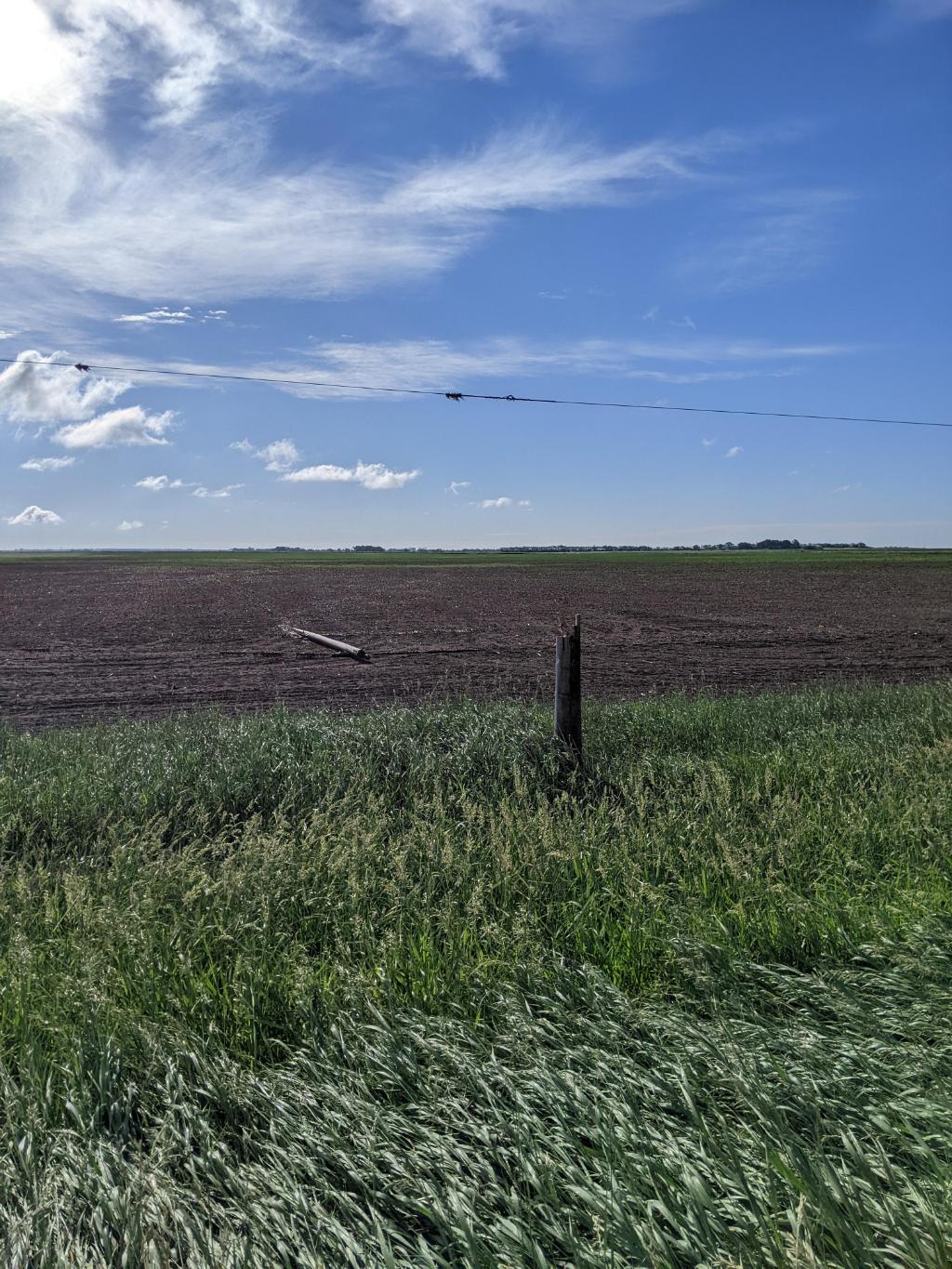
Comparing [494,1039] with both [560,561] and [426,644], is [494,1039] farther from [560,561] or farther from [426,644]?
[560,561]

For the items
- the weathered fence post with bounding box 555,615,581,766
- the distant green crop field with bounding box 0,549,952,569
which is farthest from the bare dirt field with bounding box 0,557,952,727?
the distant green crop field with bounding box 0,549,952,569

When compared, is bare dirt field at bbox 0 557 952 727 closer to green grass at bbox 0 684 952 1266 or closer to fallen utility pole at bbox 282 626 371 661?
fallen utility pole at bbox 282 626 371 661

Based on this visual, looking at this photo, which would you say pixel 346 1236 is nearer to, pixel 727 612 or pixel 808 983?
pixel 808 983

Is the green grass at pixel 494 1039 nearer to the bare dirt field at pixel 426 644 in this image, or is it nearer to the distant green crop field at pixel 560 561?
the bare dirt field at pixel 426 644


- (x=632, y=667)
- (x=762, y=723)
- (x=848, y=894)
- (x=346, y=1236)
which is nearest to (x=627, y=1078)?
(x=346, y=1236)

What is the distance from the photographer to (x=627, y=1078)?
3150mm

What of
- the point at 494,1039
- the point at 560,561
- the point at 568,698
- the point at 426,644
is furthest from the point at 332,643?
the point at 560,561

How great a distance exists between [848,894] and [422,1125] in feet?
9.86

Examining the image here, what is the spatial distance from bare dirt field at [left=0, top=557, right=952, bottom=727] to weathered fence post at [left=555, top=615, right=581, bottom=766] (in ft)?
16.3

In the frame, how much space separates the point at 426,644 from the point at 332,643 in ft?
8.70

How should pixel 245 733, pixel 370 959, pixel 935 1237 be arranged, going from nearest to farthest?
pixel 935 1237
pixel 370 959
pixel 245 733

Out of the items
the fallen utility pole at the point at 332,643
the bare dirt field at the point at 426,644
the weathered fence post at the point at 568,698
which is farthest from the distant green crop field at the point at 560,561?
the weathered fence post at the point at 568,698

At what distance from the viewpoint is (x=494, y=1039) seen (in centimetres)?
368

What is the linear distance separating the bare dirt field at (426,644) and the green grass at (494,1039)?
8.35m
